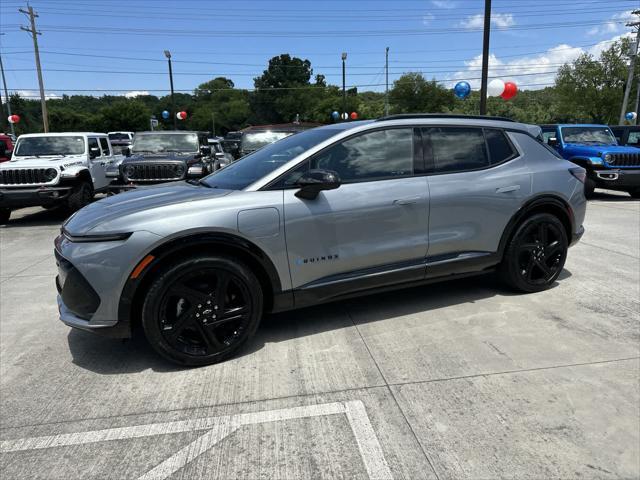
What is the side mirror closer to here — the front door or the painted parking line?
the front door

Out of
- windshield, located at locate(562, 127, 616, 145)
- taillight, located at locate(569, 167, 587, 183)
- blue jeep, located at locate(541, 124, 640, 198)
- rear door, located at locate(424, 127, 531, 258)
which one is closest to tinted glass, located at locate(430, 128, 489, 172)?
rear door, located at locate(424, 127, 531, 258)

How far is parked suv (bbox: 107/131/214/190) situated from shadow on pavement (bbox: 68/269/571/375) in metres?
5.14

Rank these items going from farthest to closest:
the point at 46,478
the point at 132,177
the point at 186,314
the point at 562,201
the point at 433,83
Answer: the point at 433,83 → the point at 132,177 → the point at 562,201 → the point at 186,314 → the point at 46,478

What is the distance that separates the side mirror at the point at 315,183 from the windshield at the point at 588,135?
1158cm

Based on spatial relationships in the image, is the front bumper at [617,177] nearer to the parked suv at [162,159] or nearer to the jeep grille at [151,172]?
the parked suv at [162,159]

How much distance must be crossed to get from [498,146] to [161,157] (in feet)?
26.1

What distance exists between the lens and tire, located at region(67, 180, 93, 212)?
30.6ft

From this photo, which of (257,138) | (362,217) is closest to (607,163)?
(257,138)

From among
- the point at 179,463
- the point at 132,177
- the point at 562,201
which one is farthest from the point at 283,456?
the point at 132,177

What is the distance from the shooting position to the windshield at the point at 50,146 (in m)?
10.2

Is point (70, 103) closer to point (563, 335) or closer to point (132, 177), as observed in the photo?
point (132, 177)

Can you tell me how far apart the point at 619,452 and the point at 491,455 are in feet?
2.09

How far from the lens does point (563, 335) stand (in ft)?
11.4

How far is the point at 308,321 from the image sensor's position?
3891 millimetres
